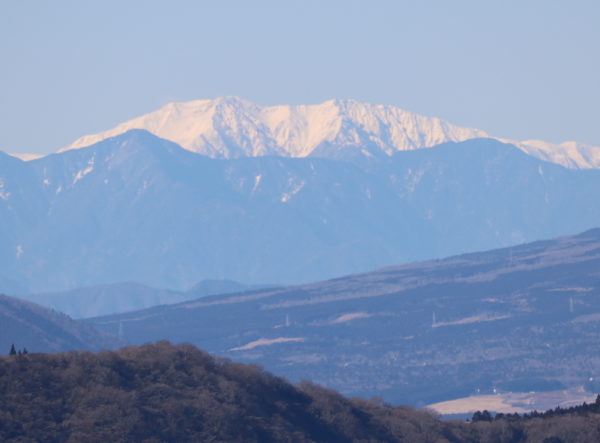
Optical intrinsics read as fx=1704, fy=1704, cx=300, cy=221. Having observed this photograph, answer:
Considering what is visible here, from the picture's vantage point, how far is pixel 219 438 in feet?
315

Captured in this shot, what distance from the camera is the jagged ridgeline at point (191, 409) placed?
9438 cm

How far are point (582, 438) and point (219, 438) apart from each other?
24.7 m

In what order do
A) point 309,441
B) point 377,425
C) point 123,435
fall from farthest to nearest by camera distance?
point 377,425, point 309,441, point 123,435

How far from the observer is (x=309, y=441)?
330 ft

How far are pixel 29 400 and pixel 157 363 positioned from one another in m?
12.0

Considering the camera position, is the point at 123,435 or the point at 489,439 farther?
the point at 489,439

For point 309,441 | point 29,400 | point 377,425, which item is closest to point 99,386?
point 29,400

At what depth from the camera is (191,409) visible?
99.1 meters

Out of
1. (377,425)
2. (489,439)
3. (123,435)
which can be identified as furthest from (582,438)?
(123,435)

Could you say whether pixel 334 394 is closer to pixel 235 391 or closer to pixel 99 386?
pixel 235 391

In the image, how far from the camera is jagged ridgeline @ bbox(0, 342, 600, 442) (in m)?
94.4

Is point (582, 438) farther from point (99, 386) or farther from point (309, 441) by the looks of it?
point (99, 386)

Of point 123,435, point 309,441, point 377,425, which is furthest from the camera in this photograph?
point 377,425

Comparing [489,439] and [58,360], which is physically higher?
[58,360]
